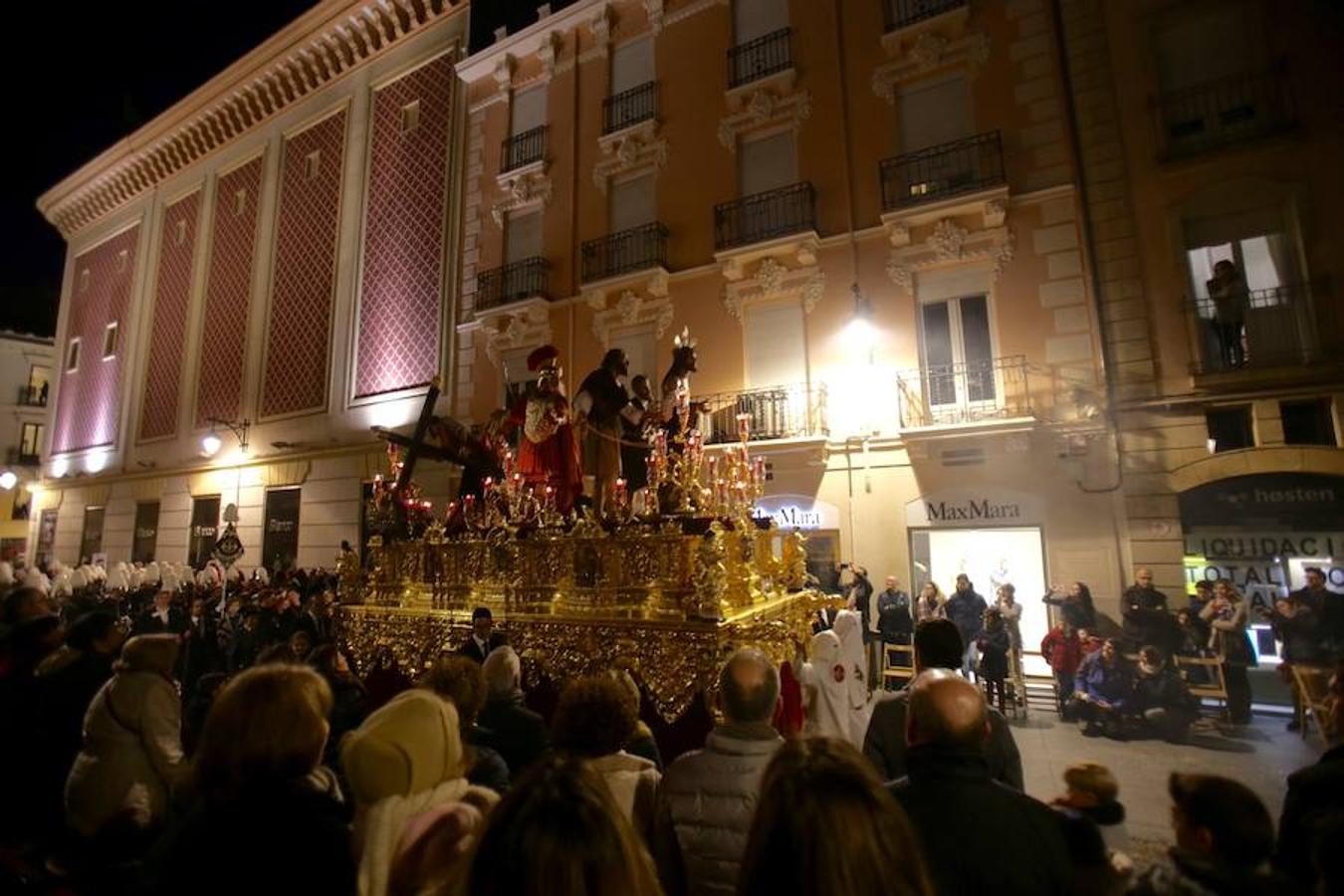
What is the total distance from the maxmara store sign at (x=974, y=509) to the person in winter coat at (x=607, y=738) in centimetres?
849

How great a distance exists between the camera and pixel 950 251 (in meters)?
10.0

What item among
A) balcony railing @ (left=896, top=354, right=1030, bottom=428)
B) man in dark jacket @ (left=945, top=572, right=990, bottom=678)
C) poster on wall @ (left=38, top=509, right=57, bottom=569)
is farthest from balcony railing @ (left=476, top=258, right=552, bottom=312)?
poster on wall @ (left=38, top=509, right=57, bottom=569)

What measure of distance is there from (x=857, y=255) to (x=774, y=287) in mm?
1500

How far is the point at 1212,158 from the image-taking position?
875cm

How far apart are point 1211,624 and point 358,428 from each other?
53.2 ft

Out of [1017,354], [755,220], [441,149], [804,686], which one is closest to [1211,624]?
[1017,354]

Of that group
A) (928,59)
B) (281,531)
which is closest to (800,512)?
(928,59)

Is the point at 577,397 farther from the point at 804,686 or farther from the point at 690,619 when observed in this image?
the point at 804,686

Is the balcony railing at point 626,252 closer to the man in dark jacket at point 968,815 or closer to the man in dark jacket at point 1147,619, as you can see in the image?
the man in dark jacket at point 1147,619

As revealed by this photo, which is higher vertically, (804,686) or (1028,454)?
(1028,454)

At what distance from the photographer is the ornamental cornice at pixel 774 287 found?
11031mm

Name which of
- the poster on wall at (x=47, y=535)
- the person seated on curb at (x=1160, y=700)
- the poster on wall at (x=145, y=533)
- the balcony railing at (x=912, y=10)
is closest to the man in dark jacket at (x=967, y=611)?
the person seated on curb at (x=1160, y=700)

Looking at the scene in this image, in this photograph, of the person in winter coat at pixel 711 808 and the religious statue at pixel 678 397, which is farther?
the religious statue at pixel 678 397

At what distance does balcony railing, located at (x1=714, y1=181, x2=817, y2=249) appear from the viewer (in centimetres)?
1115
